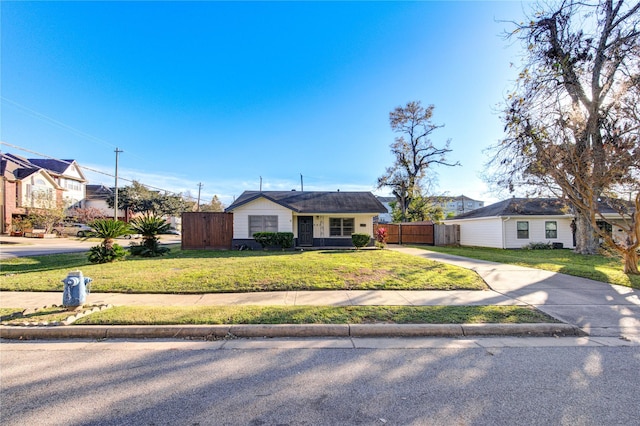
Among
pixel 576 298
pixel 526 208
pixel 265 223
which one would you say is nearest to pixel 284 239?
pixel 265 223

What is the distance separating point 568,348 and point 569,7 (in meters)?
13.9

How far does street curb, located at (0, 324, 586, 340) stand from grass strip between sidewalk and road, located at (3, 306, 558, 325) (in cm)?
18

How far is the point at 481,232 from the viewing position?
24.2 metres

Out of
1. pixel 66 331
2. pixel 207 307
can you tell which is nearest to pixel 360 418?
pixel 207 307

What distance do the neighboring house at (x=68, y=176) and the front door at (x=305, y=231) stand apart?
3669cm

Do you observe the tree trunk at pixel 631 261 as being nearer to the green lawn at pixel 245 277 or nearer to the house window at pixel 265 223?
the green lawn at pixel 245 277

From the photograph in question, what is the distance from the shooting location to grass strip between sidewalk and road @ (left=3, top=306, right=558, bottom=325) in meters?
5.00

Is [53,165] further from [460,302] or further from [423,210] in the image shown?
[460,302]

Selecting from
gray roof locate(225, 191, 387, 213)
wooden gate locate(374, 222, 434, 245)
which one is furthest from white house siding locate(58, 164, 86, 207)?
wooden gate locate(374, 222, 434, 245)

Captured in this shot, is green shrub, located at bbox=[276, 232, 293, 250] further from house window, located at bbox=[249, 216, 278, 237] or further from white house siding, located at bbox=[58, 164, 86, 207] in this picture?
white house siding, located at bbox=[58, 164, 86, 207]

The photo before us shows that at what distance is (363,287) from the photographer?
7.65 m

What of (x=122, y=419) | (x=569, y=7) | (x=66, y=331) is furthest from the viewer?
(x=569, y=7)

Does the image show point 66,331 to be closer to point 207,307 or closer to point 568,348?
point 207,307

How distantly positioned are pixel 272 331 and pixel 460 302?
13.5 feet
